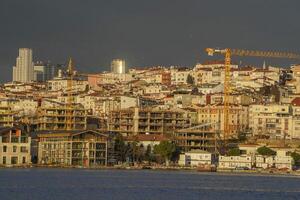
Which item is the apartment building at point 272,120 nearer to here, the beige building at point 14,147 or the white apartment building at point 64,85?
the beige building at point 14,147

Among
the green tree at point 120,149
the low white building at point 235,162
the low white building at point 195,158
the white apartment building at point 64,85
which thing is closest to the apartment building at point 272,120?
the low white building at point 235,162

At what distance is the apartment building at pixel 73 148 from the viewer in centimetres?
9888

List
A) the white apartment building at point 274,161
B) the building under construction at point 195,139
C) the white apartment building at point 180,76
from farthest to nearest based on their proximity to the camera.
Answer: the white apartment building at point 180,76 < the building under construction at point 195,139 < the white apartment building at point 274,161

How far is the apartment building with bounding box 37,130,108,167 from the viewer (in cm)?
9888

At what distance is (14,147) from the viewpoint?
324ft

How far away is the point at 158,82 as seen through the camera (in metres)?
172

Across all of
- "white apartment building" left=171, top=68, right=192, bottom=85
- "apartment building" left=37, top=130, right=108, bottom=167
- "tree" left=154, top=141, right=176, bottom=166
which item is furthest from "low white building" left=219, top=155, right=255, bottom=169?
"white apartment building" left=171, top=68, right=192, bottom=85

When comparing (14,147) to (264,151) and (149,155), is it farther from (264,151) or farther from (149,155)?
(264,151)

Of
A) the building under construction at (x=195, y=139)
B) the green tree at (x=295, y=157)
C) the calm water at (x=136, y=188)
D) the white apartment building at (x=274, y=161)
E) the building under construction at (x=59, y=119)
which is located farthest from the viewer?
the building under construction at (x=59, y=119)

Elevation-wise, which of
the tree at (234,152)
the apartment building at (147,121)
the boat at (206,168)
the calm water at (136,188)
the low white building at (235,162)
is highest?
the apartment building at (147,121)

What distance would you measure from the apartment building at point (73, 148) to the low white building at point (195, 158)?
7.14m

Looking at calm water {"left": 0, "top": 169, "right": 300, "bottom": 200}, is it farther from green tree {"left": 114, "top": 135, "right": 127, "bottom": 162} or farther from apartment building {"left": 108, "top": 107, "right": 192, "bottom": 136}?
apartment building {"left": 108, "top": 107, "right": 192, "bottom": 136}

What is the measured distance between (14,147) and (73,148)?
4806 mm

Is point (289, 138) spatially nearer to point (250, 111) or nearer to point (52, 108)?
point (250, 111)
